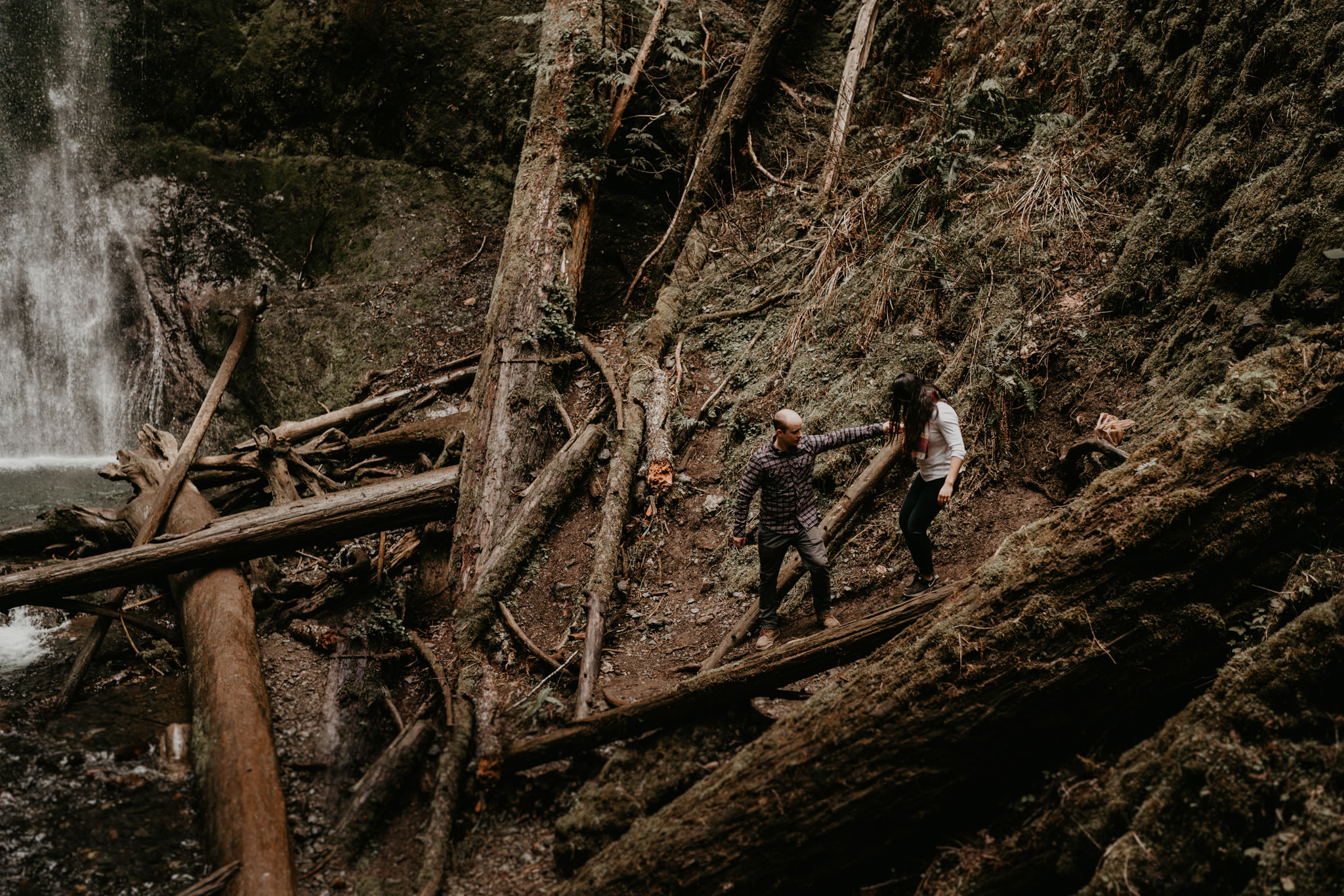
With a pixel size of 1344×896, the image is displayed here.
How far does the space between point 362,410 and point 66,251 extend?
7.86 meters

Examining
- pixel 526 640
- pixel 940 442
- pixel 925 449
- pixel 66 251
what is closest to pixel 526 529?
pixel 526 640

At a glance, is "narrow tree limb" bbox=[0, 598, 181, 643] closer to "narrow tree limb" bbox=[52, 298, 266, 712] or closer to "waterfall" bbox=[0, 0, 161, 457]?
"narrow tree limb" bbox=[52, 298, 266, 712]

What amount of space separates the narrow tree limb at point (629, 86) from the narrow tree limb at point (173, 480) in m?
5.87

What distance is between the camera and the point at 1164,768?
2631mm

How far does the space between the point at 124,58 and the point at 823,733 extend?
1669 centimetres

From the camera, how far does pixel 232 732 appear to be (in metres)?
5.34

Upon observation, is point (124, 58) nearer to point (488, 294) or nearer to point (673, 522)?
point (488, 294)

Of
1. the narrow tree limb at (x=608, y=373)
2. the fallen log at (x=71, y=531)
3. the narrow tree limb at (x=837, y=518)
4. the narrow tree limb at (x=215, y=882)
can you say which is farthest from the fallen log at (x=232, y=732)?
the narrow tree limb at (x=608, y=373)

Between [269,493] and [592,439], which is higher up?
[592,439]

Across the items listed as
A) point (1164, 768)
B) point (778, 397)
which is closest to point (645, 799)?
point (1164, 768)

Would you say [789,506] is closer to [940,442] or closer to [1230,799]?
[940,442]

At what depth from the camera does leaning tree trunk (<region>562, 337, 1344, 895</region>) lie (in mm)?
2926

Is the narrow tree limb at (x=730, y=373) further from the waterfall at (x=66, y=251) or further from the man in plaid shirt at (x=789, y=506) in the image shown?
the waterfall at (x=66, y=251)

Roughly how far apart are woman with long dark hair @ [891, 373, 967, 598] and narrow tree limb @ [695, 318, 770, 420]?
9.42 ft
